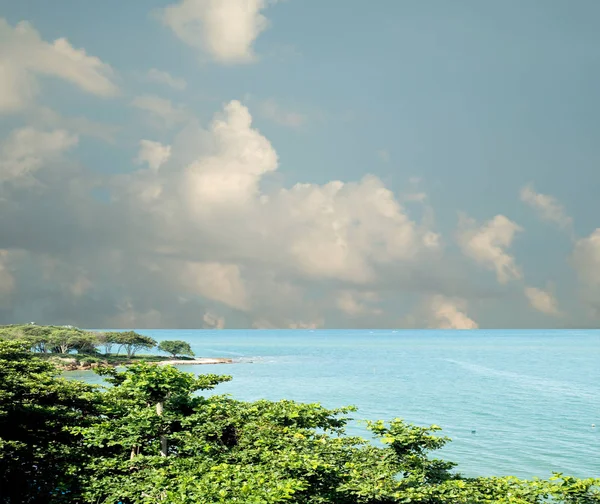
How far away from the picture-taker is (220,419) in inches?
642

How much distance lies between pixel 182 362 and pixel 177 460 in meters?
99.3

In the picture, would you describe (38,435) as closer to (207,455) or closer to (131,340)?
(207,455)

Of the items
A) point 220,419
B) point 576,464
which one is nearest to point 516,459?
point 576,464

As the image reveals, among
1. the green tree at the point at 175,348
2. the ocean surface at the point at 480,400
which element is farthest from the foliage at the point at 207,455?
the green tree at the point at 175,348

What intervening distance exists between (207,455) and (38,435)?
6020 mm

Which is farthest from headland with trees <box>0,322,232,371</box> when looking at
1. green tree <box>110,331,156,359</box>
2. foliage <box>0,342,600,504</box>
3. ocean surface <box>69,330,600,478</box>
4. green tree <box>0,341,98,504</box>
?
foliage <box>0,342,600,504</box>

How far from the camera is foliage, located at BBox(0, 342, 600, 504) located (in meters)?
12.1

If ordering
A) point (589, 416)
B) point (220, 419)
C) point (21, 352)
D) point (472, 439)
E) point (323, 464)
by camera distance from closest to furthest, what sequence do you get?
point (323, 464)
point (220, 419)
point (21, 352)
point (472, 439)
point (589, 416)

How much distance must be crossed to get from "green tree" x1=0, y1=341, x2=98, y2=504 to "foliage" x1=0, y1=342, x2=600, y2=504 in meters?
0.04

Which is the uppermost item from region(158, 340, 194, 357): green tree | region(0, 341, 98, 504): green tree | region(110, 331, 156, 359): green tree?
region(0, 341, 98, 504): green tree

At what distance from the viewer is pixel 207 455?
46.5 ft

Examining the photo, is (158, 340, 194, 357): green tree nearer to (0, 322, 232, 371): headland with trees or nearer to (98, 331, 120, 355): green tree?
(0, 322, 232, 371): headland with trees

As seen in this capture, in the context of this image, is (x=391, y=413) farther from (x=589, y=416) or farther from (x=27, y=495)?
(x=27, y=495)

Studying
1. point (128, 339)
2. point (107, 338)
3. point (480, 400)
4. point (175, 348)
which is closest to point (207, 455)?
point (480, 400)
